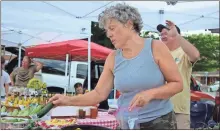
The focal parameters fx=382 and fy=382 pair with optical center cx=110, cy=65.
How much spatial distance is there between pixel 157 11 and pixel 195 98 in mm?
2067

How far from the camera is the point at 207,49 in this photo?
3077 cm

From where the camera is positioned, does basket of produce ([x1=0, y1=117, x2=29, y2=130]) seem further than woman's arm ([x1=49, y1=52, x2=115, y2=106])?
Yes

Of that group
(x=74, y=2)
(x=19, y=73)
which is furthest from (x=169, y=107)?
(x=19, y=73)

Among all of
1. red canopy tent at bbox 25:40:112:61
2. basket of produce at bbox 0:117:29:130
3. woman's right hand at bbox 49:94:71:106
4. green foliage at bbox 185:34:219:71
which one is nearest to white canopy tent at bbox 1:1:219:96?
red canopy tent at bbox 25:40:112:61

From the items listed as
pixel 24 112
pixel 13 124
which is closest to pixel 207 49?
pixel 24 112

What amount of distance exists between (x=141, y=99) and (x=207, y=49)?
2992 centimetres

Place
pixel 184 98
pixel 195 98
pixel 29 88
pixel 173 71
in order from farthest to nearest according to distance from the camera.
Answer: pixel 195 98 → pixel 29 88 → pixel 184 98 → pixel 173 71

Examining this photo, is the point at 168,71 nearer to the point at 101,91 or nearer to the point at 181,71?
the point at 101,91

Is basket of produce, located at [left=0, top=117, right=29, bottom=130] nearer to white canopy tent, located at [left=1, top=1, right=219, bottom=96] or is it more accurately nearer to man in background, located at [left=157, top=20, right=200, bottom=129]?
man in background, located at [left=157, top=20, right=200, bottom=129]

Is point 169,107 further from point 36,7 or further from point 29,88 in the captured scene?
point 36,7

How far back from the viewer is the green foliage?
98.6 ft

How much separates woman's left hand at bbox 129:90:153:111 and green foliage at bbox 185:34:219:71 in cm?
2799

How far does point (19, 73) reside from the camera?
823 cm

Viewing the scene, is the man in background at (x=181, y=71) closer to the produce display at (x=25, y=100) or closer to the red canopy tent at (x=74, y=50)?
the produce display at (x=25, y=100)
